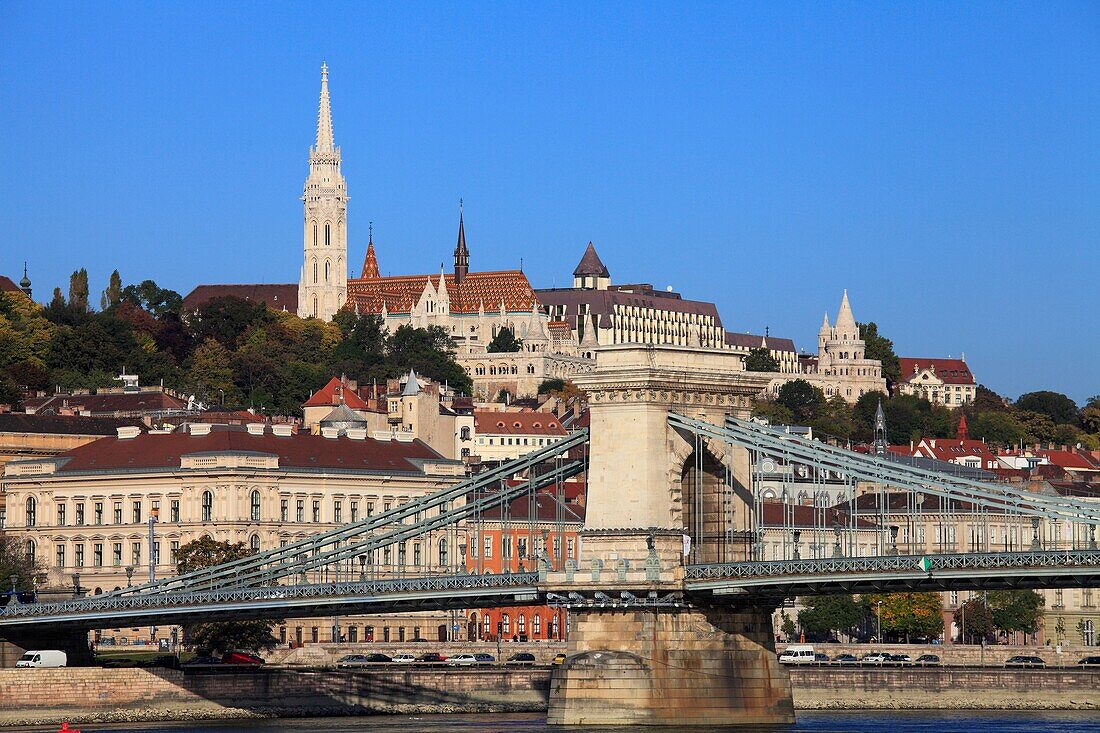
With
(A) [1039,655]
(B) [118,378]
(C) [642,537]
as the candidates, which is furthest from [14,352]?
(C) [642,537]

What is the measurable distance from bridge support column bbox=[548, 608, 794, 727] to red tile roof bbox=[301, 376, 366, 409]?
86.6 meters

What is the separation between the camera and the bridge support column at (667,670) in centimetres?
5788

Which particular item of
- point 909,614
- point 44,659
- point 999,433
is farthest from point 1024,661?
point 999,433

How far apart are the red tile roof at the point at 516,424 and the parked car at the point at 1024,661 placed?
8121 centimetres

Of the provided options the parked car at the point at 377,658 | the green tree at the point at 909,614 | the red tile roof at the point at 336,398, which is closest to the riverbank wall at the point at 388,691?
the parked car at the point at 377,658

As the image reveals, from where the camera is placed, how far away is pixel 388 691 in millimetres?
75562

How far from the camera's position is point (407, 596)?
61094 millimetres

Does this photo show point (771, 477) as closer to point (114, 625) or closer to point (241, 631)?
point (241, 631)

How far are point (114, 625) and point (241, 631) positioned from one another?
51.8 ft

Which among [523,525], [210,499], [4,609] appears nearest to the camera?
[4,609]

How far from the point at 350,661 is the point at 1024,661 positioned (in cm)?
1930

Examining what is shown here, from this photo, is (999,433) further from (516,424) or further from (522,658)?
(522,658)

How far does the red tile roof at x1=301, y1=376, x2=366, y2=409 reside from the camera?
147625mm

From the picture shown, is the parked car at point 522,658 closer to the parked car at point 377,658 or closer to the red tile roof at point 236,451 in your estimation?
the parked car at point 377,658
